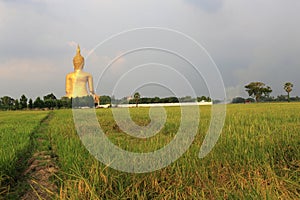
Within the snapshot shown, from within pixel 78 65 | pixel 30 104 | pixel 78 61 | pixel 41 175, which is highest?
pixel 78 61

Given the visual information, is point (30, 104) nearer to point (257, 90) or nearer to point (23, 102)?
point (23, 102)

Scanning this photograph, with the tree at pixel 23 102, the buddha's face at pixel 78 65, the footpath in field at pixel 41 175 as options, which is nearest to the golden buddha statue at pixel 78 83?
the buddha's face at pixel 78 65

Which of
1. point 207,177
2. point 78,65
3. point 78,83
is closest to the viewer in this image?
point 207,177

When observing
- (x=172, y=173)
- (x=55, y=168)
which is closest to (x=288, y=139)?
(x=172, y=173)

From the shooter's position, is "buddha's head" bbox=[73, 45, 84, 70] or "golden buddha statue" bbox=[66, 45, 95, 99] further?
"buddha's head" bbox=[73, 45, 84, 70]

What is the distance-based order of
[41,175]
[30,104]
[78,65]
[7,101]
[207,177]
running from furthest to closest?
[7,101] → [30,104] → [78,65] → [41,175] → [207,177]

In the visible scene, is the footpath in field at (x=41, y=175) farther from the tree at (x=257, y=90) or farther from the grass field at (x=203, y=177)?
the tree at (x=257, y=90)

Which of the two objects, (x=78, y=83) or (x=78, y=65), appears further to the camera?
(x=78, y=65)

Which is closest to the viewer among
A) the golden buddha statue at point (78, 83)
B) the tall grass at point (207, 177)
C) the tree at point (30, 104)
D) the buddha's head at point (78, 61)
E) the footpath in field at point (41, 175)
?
the tall grass at point (207, 177)

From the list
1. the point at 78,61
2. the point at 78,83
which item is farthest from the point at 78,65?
the point at 78,83

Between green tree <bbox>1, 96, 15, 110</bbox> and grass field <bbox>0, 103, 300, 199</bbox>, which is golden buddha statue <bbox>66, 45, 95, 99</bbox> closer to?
grass field <bbox>0, 103, 300, 199</bbox>

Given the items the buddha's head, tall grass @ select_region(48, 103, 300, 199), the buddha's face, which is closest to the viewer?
tall grass @ select_region(48, 103, 300, 199)

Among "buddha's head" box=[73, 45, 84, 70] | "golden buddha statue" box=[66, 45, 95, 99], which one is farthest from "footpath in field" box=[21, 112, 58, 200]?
"buddha's head" box=[73, 45, 84, 70]

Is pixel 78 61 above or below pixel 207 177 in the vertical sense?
above
